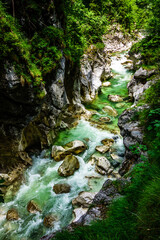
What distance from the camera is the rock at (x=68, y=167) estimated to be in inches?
277

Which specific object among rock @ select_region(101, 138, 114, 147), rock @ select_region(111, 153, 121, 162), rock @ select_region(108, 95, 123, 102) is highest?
rock @ select_region(108, 95, 123, 102)

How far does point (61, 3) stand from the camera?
7414 millimetres

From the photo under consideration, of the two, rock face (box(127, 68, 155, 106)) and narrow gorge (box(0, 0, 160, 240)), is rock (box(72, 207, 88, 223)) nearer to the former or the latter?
narrow gorge (box(0, 0, 160, 240))

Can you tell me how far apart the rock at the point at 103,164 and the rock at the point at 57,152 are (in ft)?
6.90

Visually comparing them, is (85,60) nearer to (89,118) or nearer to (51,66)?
(89,118)

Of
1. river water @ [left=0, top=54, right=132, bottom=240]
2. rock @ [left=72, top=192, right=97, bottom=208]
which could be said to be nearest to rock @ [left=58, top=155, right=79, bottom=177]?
river water @ [left=0, top=54, right=132, bottom=240]

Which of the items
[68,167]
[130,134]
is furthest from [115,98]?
[130,134]

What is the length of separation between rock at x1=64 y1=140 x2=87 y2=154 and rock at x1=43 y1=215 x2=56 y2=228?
11.1ft

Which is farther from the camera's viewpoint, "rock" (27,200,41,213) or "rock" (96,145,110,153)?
"rock" (96,145,110,153)

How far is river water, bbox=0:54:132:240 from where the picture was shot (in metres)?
5.12

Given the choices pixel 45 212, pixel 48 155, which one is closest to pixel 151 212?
pixel 45 212

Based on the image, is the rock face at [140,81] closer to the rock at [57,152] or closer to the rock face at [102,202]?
the rock at [57,152]

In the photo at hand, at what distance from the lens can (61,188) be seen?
645 centimetres

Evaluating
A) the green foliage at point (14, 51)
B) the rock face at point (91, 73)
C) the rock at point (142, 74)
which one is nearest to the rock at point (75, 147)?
the green foliage at point (14, 51)
